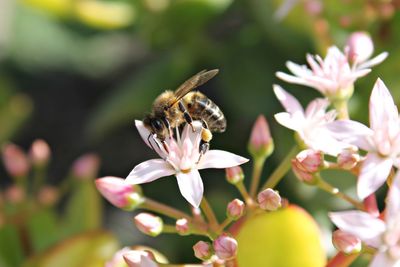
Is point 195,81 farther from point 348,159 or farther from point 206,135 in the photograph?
point 348,159

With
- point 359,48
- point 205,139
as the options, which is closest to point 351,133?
point 205,139

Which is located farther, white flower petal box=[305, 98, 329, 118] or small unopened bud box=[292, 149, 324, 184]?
white flower petal box=[305, 98, 329, 118]

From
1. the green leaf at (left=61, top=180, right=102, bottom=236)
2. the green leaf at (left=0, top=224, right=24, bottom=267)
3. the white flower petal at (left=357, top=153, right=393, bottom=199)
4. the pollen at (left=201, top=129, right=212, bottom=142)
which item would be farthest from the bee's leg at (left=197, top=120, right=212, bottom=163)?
the green leaf at (left=0, top=224, right=24, bottom=267)

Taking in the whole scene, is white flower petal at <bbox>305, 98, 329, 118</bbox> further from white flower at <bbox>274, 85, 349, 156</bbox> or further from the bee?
the bee

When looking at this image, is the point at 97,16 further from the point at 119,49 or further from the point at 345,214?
the point at 345,214

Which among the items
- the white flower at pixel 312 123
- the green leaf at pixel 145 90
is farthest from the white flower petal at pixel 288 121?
the green leaf at pixel 145 90

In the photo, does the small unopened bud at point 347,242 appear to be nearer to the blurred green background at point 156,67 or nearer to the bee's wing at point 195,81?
the bee's wing at point 195,81
